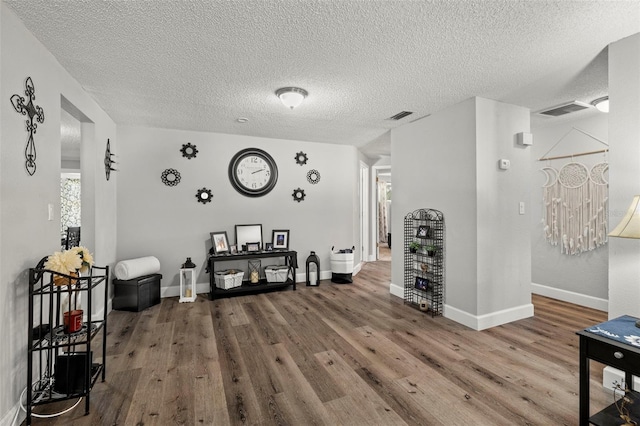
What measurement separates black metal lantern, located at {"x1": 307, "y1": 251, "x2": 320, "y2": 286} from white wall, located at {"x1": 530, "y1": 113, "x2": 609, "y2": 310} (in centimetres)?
318

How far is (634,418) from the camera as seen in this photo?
1.53m

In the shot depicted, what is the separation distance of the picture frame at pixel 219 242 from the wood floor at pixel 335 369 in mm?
→ 974

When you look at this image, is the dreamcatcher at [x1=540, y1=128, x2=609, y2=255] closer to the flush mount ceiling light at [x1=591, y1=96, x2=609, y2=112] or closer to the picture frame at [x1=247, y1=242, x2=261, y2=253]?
the flush mount ceiling light at [x1=591, y1=96, x2=609, y2=112]

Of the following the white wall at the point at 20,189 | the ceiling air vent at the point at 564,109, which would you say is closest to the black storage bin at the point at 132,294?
the white wall at the point at 20,189

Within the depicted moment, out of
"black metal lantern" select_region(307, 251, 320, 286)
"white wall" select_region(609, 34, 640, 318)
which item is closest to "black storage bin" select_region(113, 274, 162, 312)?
"black metal lantern" select_region(307, 251, 320, 286)

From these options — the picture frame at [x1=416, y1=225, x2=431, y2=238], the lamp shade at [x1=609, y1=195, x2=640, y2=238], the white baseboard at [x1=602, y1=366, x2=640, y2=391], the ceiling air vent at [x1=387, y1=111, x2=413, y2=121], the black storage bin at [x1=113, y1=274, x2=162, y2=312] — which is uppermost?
the ceiling air vent at [x1=387, y1=111, x2=413, y2=121]

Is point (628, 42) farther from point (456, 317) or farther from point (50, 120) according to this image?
point (50, 120)

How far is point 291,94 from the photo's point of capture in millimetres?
2969

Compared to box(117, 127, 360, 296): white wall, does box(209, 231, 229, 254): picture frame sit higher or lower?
lower

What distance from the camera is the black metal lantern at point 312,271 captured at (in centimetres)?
495

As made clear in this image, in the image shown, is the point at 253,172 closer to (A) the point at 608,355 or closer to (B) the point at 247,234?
(B) the point at 247,234

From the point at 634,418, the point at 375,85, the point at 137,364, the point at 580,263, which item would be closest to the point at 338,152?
the point at 375,85

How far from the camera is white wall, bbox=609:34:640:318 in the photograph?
208 centimetres

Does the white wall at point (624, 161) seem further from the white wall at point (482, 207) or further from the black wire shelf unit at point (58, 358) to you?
the black wire shelf unit at point (58, 358)
